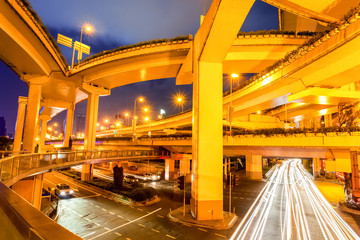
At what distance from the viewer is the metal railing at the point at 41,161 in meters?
9.45

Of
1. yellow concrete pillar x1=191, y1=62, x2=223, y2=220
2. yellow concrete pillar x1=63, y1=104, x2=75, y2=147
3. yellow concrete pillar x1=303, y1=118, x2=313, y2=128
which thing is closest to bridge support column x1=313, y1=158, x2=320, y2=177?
yellow concrete pillar x1=303, y1=118, x2=313, y2=128

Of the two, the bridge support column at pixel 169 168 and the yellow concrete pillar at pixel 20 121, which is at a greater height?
the yellow concrete pillar at pixel 20 121

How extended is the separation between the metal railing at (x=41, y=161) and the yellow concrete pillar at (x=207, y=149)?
37.5 ft

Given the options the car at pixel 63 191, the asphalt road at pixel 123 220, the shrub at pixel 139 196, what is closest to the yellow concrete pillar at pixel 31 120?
the car at pixel 63 191

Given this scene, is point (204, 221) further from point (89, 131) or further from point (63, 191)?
point (89, 131)

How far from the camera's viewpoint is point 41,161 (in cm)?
1433

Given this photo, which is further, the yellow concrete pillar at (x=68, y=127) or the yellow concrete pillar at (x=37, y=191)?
the yellow concrete pillar at (x=68, y=127)

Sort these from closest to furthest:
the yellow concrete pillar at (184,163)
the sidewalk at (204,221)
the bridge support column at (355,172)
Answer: the sidewalk at (204,221)
the bridge support column at (355,172)
the yellow concrete pillar at (184,163)

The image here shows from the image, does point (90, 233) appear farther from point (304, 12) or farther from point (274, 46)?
point (304, 12)

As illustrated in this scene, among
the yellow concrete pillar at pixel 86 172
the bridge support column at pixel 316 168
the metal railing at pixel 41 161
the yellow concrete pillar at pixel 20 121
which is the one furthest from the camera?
the bridge support column at pixel 316 168

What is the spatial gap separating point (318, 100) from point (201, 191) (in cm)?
1282

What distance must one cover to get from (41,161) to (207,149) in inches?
502

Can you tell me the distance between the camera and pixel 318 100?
16.5m

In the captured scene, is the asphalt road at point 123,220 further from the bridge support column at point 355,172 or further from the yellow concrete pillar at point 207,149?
the bridge support column at point 355,172
